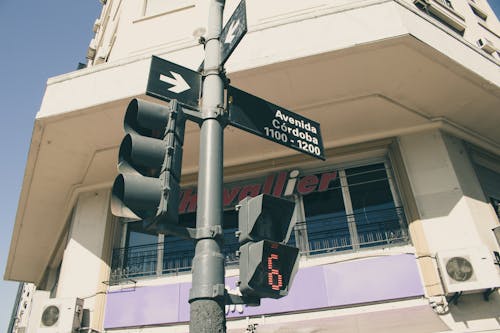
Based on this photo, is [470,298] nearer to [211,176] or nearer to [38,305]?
[211,176]

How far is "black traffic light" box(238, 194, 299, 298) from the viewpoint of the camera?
2928 mm

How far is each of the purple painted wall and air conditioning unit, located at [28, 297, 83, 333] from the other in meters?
0.70

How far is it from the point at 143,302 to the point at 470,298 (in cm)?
700

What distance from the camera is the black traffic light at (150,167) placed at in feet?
9.17

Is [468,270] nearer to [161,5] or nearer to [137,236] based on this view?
[137,236]

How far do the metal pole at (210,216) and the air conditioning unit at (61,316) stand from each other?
756 cm

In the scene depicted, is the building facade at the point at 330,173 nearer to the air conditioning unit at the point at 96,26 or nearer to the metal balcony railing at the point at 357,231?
the metal balcony railing at the point at 357,231

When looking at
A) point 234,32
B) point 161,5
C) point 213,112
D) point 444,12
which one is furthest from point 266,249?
point 444,12

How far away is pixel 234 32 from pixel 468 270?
6676mm

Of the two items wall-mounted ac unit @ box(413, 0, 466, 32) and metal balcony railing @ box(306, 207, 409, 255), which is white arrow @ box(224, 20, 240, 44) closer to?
metal balcony railing @ box(306, 207, 409, 255)

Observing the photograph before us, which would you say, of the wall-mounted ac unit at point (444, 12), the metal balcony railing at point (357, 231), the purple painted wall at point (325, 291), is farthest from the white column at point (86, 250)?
the wall-mounted ac unit at point (444, 12)

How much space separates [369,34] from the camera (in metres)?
8.18

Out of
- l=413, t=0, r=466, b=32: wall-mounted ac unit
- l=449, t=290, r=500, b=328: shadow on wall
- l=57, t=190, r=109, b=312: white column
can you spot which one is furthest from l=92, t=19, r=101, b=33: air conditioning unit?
l=449, t=290, r=500, b=328: shadow on wall

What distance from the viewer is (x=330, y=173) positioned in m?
10.4
